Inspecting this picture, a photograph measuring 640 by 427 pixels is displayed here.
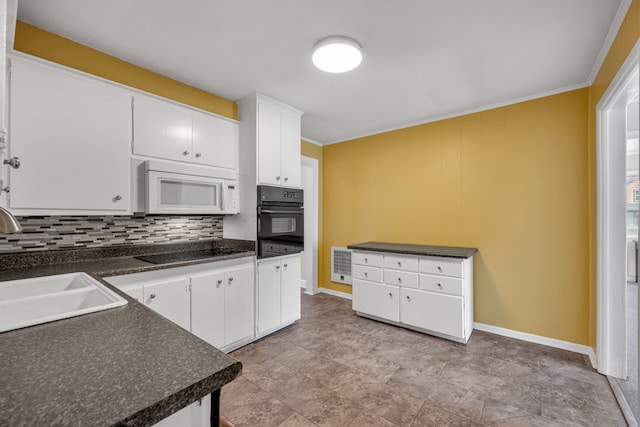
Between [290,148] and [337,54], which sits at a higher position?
[337,54]

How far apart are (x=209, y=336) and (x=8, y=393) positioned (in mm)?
1980

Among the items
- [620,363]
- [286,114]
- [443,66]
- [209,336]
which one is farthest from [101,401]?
[620,363]

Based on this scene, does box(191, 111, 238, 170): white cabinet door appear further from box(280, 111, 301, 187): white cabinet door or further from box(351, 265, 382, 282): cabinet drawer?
box(351, 265, 382, 282): cabinet drawer

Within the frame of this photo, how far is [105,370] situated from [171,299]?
165cm

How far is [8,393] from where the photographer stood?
1.86 feet

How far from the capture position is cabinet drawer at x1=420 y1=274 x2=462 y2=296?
279 centimetres

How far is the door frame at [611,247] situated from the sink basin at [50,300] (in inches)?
124

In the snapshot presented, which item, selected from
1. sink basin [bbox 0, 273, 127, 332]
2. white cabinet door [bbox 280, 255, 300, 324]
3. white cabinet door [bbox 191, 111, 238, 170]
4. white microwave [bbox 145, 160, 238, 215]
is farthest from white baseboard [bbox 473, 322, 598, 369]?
sink basin [bbox 0, 273, 127, 332]

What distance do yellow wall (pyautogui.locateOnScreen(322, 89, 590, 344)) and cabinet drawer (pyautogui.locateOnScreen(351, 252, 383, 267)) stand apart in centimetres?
65

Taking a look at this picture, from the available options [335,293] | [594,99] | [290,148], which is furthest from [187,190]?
[594,99]

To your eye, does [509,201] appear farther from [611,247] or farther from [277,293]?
[277,293]

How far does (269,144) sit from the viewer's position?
2988 mm

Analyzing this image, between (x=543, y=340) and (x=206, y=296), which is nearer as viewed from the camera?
(x=206, y=296)

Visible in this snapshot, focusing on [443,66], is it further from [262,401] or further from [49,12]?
[262,401]
